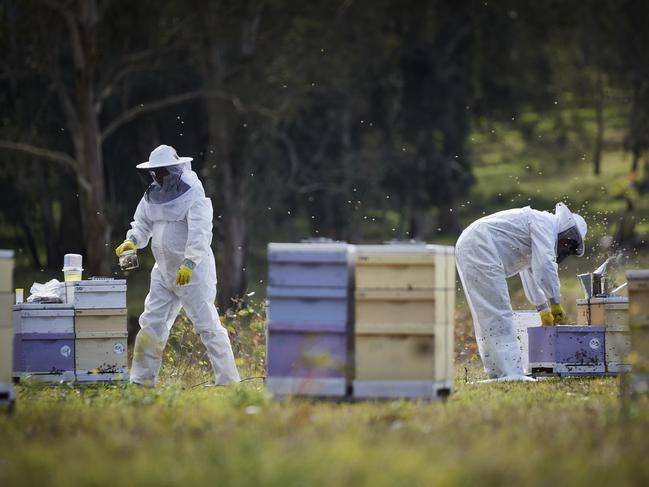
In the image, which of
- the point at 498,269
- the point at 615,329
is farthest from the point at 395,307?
the point at 615,329

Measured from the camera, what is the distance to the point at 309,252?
26.8 feet

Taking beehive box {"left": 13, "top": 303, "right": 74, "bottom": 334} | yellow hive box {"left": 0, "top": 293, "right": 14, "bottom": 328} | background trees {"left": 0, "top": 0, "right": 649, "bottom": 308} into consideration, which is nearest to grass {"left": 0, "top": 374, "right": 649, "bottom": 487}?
yellow hive box {"left": 0, "top": 293, "right": 14, "bottom": 328}

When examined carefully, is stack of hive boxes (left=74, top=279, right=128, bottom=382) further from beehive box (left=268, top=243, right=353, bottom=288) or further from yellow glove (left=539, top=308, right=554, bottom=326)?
yellow glove (left=539, top=308, right=554, bottom=326)

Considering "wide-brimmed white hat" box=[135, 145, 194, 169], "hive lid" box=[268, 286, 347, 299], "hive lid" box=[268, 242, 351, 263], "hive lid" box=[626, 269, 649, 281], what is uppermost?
"wide-brimmed white hat" box=[135, 145, 194, 169]

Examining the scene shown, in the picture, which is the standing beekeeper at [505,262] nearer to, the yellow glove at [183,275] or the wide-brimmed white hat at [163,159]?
the yellow glove at [183,275]

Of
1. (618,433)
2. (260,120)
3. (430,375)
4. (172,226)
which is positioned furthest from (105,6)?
(618,433)

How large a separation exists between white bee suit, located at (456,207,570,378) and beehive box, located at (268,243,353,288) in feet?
10.1

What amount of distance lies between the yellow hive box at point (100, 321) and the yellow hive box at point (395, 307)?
3.49 m

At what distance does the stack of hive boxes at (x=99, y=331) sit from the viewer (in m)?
10.9

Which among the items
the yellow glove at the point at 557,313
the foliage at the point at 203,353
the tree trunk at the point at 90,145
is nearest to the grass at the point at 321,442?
the yellow glove at the point at 557,313

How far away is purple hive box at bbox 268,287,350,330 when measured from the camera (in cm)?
812

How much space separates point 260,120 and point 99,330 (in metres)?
19.7

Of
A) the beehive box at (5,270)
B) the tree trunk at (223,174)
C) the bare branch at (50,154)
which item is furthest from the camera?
the tree trunk at (223,174)

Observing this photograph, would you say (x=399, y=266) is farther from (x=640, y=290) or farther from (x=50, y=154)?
(x=50, y=154)
